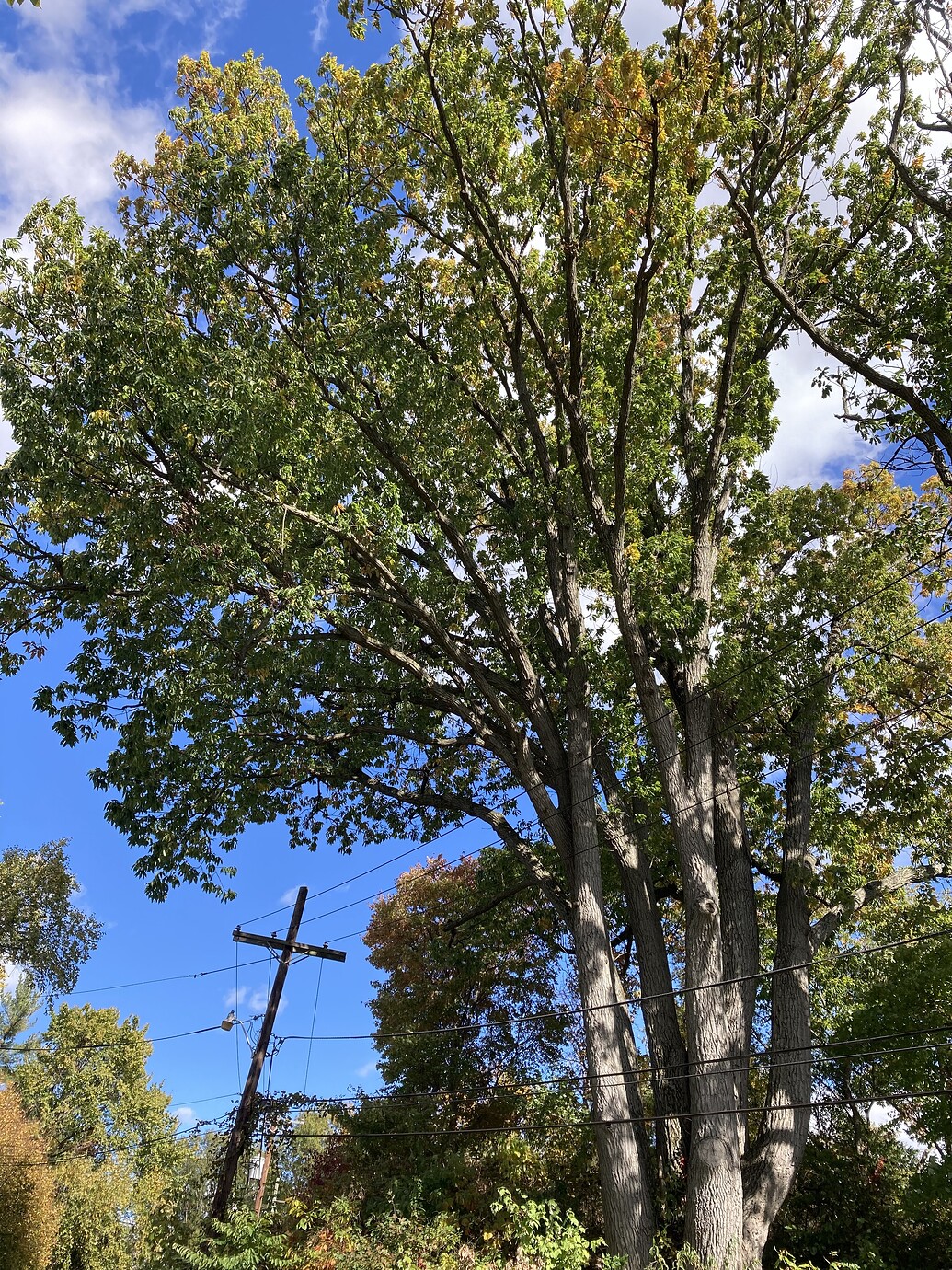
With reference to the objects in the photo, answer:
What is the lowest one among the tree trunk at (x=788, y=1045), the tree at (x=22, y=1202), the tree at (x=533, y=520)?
the tree at (x=22, y=1202)

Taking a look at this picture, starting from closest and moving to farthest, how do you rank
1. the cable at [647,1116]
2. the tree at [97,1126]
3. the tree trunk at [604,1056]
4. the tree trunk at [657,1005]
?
the cable at [647,1116] → the tree trunk at [604,1056] → the tree trunk at [657,1005] → the tree at [97,1126]

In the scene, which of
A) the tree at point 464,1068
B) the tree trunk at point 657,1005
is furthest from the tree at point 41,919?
the tree trunk at point 657,1005

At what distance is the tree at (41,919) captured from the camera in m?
22.7

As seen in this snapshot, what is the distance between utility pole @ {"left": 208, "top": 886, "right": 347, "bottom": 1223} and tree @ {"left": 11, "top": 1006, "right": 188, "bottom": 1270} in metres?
17.3

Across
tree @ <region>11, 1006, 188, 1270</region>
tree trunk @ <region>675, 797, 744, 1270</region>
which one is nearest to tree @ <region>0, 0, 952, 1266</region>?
tree trunk @ <region>675, 797, 744, 1270</region>

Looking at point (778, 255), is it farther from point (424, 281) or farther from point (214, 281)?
point (214, 281)

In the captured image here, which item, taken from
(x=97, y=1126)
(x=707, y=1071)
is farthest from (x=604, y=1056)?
(x=97, y=1126)

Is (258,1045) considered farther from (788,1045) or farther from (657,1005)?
(788,1045)

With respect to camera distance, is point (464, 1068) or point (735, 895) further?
point (464, 1068)

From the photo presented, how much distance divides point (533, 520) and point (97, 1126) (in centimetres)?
2879

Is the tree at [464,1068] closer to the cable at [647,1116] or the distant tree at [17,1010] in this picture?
the cable at [647,1116]

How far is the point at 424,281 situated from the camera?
39.0 ft

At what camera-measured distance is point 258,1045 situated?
12688 millimetres

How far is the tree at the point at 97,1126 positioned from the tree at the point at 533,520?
2195cm
